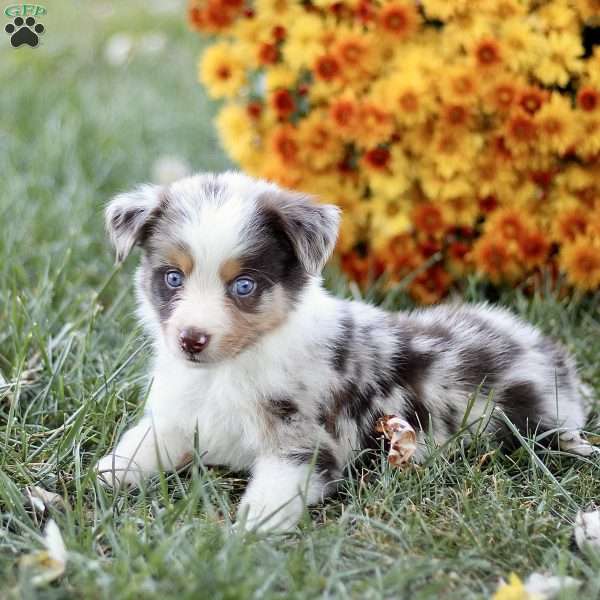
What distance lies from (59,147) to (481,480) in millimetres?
4563

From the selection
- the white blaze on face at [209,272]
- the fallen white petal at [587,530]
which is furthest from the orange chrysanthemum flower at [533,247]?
the white blaze on face at [209,272]

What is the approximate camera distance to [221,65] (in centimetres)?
554

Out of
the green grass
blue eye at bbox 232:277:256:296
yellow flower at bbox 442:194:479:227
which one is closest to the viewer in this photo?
the green grass

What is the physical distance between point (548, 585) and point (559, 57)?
3.03m

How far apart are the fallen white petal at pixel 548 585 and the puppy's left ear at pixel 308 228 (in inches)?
53.7

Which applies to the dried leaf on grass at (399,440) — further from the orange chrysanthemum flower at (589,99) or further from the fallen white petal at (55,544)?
the orange chrysanthemum flower at (589,99)

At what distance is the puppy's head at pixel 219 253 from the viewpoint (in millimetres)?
3389

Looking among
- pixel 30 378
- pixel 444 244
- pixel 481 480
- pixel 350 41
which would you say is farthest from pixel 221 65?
pixel 481 480

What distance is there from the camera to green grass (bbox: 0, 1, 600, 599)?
2951 mm

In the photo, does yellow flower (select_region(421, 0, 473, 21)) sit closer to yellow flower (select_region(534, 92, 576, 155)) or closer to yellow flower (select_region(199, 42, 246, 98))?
yellow flower (select_region(534, 92, 576, 155))

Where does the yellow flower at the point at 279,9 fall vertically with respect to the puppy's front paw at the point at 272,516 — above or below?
above

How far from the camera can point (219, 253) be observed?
339 centimetres

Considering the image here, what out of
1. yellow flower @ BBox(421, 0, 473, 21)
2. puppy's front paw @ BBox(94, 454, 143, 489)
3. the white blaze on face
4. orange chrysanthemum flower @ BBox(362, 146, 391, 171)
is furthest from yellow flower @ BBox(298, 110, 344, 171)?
puppy's front paw @ BBox(94, 454, 143, 489)

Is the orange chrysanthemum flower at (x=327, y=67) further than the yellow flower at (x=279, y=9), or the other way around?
the yellow flower at (x=279, y=9)
